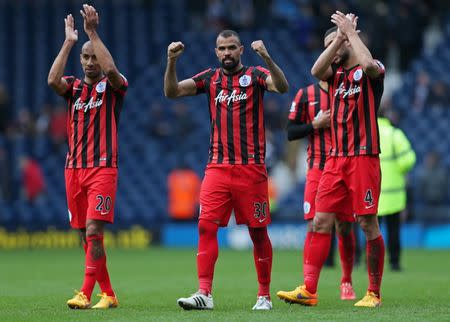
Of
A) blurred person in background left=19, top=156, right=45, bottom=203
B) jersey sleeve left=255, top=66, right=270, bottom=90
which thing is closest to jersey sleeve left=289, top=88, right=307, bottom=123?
jersey sleeve left=255, top=66, right=270, bottom=90

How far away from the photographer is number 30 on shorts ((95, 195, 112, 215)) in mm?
10094

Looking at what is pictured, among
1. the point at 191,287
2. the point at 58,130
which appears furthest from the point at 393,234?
the point at 58,130

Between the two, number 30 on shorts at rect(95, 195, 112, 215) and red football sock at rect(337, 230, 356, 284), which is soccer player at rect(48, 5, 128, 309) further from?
red football sock at rect(337, 230, 356, 284)

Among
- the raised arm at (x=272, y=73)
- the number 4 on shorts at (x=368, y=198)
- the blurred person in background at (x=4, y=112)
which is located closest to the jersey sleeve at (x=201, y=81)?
the raised arm at (x=272, y=73)

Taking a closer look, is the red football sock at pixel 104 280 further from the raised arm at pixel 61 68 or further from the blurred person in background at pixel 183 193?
the blurred person in background at pixel 183 193

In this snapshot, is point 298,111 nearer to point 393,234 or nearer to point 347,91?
point 347,91

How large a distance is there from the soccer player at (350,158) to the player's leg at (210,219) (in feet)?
2.60

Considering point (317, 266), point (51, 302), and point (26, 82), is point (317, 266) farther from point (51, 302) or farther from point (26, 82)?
point (26, 82)

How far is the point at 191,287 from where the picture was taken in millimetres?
13156

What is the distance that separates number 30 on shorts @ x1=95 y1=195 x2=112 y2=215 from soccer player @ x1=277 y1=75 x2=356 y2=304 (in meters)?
2.20

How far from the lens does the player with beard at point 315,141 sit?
37.1ft

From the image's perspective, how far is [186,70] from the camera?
2741 centimetres

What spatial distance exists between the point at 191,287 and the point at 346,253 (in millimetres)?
2464

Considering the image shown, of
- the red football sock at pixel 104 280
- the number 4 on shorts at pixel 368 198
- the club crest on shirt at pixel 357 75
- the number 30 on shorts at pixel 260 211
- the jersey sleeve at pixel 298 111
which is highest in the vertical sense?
the club crest on shirt at pixel 357 75
